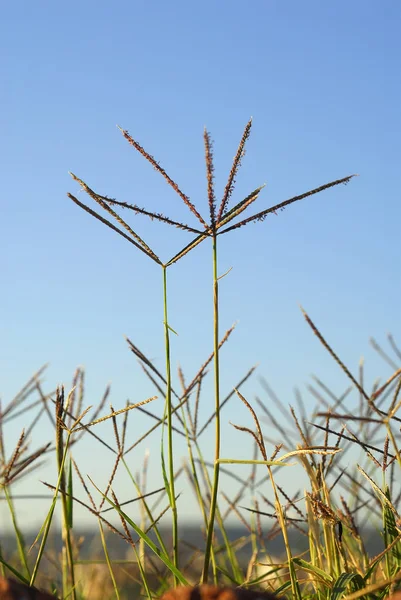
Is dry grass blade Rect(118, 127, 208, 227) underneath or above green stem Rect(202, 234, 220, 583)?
above

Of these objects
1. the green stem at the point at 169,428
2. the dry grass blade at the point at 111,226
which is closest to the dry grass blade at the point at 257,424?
the green stem at the point at 169,428

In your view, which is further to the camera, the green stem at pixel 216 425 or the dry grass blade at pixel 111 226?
the dry grass blade at pixel 111 226

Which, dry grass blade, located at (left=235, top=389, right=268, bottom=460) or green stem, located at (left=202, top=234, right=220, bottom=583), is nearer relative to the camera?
green stem, located at (left=202, top=234, right=220, bottom=583)

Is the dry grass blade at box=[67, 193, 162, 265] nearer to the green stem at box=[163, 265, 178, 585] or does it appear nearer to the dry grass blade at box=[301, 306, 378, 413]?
the green stem at box=[163, 265, 178, 585]

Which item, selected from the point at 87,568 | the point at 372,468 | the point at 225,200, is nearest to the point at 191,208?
the point at 225,200

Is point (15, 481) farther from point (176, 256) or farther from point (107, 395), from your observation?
point (176, 256)

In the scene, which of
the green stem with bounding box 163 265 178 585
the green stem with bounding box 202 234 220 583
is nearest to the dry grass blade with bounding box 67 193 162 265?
the green stem with bounding box 163 265 178 585

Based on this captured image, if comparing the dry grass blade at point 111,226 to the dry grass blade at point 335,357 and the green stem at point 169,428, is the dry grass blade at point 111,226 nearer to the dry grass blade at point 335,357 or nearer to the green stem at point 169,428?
the green stem at point 169,428

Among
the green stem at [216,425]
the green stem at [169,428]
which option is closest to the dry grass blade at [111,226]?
the green stem at [169,428]

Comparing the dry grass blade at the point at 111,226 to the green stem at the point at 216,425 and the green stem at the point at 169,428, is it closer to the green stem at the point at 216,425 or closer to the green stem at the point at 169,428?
the green stem at the point at 169,428

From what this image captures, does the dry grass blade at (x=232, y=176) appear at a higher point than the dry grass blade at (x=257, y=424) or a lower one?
higher

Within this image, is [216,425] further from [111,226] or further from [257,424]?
[111,226]

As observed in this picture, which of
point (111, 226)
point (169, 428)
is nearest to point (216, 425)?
point (169, 428)
